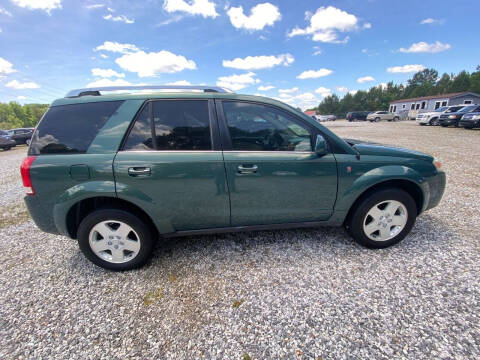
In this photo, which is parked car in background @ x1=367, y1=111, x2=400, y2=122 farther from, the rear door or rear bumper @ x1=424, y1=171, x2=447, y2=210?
the rear door

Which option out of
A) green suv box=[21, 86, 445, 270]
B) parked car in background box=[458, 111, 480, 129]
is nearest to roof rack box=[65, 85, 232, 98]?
green suv box=[21, 86, 445, 270]

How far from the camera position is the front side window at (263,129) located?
7.43 ft

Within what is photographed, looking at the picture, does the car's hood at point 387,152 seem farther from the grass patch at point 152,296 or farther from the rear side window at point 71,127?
the rear side window at point 71,127

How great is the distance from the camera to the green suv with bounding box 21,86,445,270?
6.91ft

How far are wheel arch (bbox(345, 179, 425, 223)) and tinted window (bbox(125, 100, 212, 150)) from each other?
1.79 metres

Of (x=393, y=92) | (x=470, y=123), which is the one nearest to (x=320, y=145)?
(x=470, y=123)

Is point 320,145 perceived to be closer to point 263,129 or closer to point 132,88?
point 263,129

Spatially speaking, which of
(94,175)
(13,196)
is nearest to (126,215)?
(94,175)

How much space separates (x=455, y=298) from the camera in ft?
6.22

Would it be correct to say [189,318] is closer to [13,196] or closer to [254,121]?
[254,121]

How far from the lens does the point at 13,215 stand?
393 centimetres

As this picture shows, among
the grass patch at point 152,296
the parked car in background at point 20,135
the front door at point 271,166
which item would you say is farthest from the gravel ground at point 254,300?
the parked car in background at point 20,135

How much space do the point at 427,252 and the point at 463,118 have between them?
1827 cm

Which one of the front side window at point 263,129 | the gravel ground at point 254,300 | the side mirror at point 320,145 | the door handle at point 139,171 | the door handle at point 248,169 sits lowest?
the gravel ground at point 254,300
